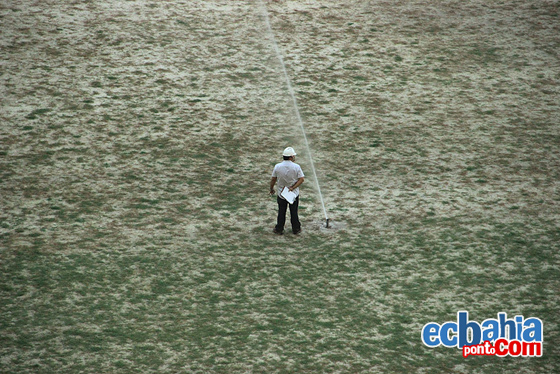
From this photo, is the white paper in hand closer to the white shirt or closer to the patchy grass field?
the white shirt

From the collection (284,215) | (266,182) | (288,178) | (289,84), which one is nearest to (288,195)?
(288,178)

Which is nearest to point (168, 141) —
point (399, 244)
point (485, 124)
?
point (399, 244)

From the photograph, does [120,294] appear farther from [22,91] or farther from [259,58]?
[259,58]

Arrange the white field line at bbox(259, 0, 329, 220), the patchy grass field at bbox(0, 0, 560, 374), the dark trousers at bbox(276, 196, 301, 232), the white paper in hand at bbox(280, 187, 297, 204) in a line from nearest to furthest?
1. the patchy grass field at bbox(0, 0, 560, 374)
2. the white paper in hand at bbox(280, 187, 297, 204)
3. the dark trousers at bbox(276, 196, 301, 232)
4. the white field line at bbox(259, 0, 329, 220)

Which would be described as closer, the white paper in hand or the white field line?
the white paper in hand

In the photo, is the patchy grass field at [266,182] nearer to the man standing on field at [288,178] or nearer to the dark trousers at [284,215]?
the dark trousers at [284,215]

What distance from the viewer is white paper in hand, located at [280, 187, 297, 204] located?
909 centimetres

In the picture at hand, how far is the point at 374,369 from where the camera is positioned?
6777mm

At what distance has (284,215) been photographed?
933cm

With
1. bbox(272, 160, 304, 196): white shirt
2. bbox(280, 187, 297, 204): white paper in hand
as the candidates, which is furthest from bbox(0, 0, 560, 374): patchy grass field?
bbox(272, 160, 304, 196): white shirt

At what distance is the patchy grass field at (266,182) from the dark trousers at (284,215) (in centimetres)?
21

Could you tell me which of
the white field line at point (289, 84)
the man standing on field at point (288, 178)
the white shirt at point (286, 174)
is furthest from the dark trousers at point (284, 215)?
the white field line at point (289, 84)

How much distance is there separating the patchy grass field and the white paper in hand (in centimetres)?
65

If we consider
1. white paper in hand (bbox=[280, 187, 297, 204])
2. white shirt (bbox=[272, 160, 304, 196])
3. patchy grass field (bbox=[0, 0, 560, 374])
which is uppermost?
white shirt (bbox=[272, 160, 304, 196])
